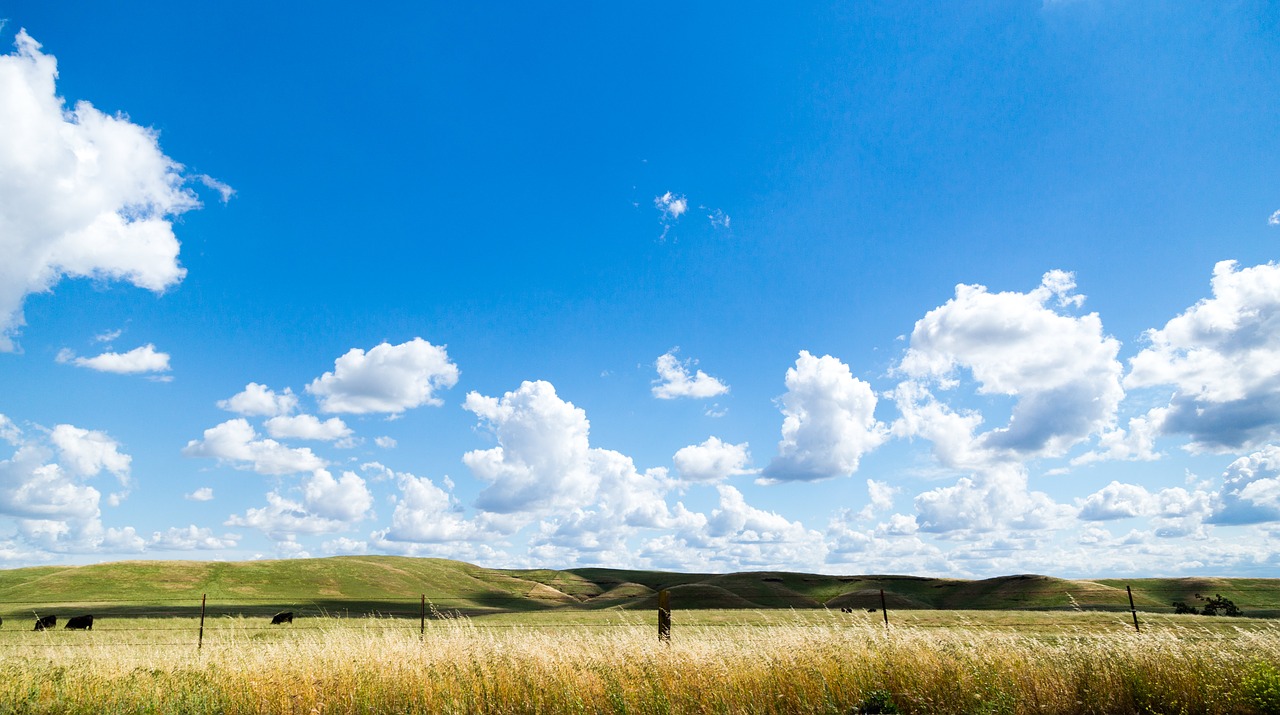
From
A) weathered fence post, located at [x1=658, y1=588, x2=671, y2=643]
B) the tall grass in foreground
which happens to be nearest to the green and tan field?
the tall grass in foreground

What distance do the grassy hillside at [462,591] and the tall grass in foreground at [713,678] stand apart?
65.2 m

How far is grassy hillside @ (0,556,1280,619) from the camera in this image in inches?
3329

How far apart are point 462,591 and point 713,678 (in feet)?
424

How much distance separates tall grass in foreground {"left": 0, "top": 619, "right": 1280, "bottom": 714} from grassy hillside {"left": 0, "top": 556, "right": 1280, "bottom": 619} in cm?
6517

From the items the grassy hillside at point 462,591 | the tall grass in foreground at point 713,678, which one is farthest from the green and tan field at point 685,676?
the grassy hillside at point 462,591

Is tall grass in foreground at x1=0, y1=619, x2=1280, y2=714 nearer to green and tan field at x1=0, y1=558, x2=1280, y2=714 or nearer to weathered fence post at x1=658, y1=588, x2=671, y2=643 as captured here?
green and tan field at x1=0, y1=558, x2=1280, y2=714

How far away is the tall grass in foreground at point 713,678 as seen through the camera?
35.2 feet

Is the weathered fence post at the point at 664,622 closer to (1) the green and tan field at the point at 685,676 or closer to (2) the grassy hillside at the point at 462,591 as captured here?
(1) the green and tan field at the point at 685,676

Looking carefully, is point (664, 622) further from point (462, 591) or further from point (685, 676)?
point (462, 591)

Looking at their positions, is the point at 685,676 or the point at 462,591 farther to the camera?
the point at 462,591

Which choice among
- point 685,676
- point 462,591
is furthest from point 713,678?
point 462,591

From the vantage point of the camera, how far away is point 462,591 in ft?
424

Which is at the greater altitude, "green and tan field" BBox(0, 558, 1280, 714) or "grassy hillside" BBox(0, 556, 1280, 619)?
"green and tan field" BBox(0, 558, 1280, 714)

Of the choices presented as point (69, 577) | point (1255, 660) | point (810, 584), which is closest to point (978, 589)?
point (810, 584)
